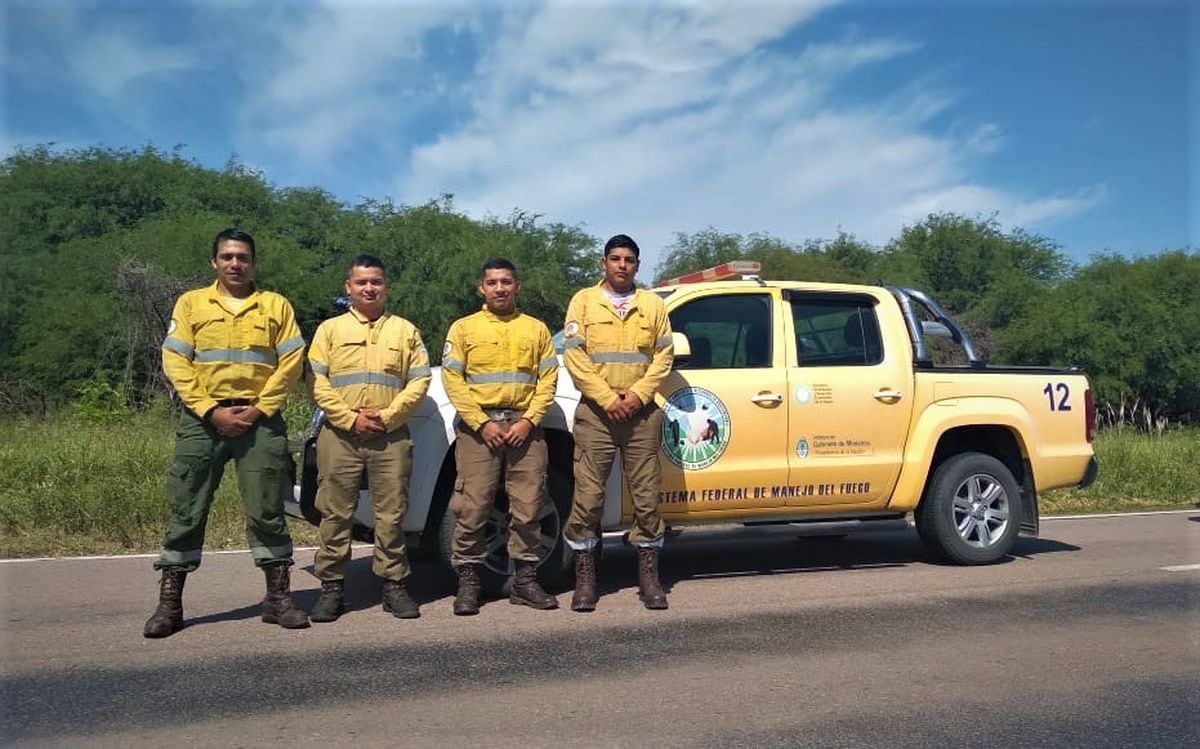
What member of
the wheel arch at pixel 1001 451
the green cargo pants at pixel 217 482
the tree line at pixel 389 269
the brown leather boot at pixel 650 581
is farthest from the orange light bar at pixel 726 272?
the tree line at pixel 389 269

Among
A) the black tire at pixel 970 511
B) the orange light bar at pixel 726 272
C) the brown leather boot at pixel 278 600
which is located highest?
the orange light bar at pixel 726 272

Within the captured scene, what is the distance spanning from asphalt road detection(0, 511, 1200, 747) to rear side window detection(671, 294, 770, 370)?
3.85 feet

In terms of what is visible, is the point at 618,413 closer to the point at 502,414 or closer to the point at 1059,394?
the point at 502,414

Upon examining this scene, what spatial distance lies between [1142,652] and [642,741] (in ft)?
9.27

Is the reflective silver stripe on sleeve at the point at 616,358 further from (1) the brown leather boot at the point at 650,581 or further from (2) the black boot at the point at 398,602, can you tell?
(2) the black boot at the point at 398,602

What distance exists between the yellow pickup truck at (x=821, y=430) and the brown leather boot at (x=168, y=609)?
928 millimetres

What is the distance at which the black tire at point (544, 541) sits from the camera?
611 cm

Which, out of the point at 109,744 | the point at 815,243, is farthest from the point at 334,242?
the point at 109,744

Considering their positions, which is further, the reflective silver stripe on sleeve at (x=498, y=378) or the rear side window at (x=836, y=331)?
the rear side window at (x=836, y=331)

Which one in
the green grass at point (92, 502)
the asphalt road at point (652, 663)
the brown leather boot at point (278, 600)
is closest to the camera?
the asphalt road at point (652, 663)

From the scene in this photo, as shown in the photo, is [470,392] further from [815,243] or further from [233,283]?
[815,243]

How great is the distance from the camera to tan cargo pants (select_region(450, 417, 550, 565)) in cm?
576

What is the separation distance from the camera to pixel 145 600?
240 inches

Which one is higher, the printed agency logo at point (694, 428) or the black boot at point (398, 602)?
the printed agency logo at point (694, 428)
